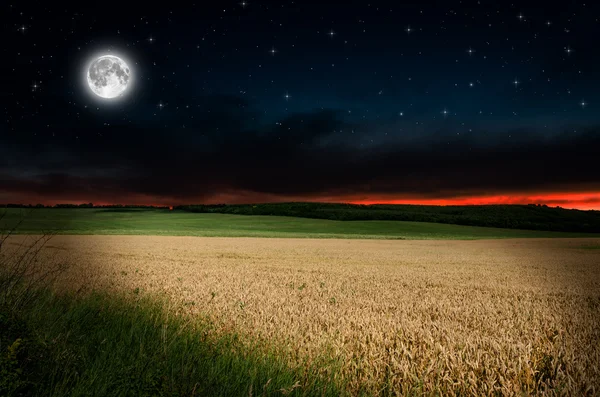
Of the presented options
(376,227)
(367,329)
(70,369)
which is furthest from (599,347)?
(376,227)

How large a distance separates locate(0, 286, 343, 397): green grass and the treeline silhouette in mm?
78766

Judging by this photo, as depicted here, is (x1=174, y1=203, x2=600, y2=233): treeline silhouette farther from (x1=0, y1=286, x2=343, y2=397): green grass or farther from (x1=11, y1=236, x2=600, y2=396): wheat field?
(x1=0, y1=286, x2=343, y2=397): green grass

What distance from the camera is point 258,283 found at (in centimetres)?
1269

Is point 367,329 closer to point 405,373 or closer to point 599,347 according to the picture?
point 405,373

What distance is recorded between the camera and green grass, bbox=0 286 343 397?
380cm

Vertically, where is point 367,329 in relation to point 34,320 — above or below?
below

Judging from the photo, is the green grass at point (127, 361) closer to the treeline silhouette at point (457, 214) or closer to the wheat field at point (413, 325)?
the wheat field at point (413, 325)

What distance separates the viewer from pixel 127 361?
4816mm

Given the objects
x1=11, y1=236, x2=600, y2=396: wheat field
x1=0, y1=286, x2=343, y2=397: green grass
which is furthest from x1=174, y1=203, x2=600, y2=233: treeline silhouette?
x1=0, y1=286, x2=343, y2=397: green grass

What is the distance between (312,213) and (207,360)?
283 ft

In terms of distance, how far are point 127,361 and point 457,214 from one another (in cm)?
9912

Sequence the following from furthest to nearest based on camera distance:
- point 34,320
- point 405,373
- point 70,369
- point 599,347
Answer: point 599,347 → point 34,320 → point 405,373 → point 70,369

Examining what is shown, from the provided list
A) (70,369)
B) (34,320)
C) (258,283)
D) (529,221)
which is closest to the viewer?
(70,369)

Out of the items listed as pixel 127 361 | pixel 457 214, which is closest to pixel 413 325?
pixel 127 361
